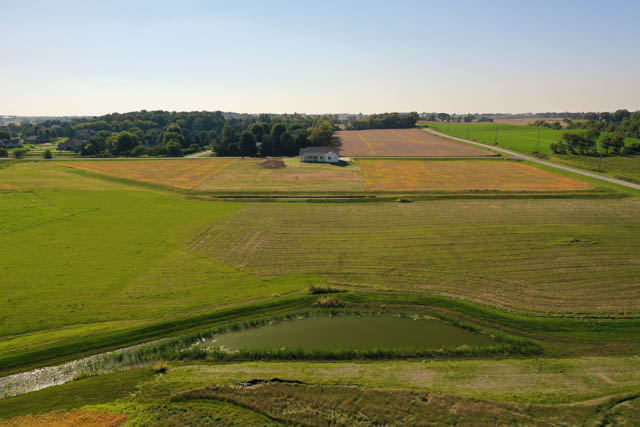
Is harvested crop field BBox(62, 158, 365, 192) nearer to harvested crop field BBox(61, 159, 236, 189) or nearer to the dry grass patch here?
harvested crop field BBox(61, 159, 236, 189)

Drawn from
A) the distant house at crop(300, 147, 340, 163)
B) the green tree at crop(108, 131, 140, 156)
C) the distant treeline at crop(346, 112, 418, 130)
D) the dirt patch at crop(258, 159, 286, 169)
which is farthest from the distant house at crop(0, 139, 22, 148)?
the distant treeline at crop(346, 112, 418, 130)

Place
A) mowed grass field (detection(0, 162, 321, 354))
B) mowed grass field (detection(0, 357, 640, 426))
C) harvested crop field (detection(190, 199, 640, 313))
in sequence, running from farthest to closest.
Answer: harvested crop field (detection(190, 199, 640, 313))
mowed grass field (detection(0, 162, 321, 354))
mowed grass field (detection(0, 357, 640, 426))

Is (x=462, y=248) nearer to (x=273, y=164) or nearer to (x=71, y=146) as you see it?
(x=273, y=164)

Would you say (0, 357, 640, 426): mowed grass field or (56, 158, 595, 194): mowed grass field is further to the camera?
(56, 158, 595, 194): mowed grass field

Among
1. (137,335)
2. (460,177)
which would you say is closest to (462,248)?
(137,335)

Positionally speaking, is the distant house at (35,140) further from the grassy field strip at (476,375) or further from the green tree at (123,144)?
the grassy field strip at (476,375)

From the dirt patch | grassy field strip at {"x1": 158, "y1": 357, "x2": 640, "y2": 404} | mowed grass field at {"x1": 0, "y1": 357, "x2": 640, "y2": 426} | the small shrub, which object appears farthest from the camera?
the dirt patch

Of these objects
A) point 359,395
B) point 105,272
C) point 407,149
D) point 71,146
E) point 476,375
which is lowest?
point 359,395
